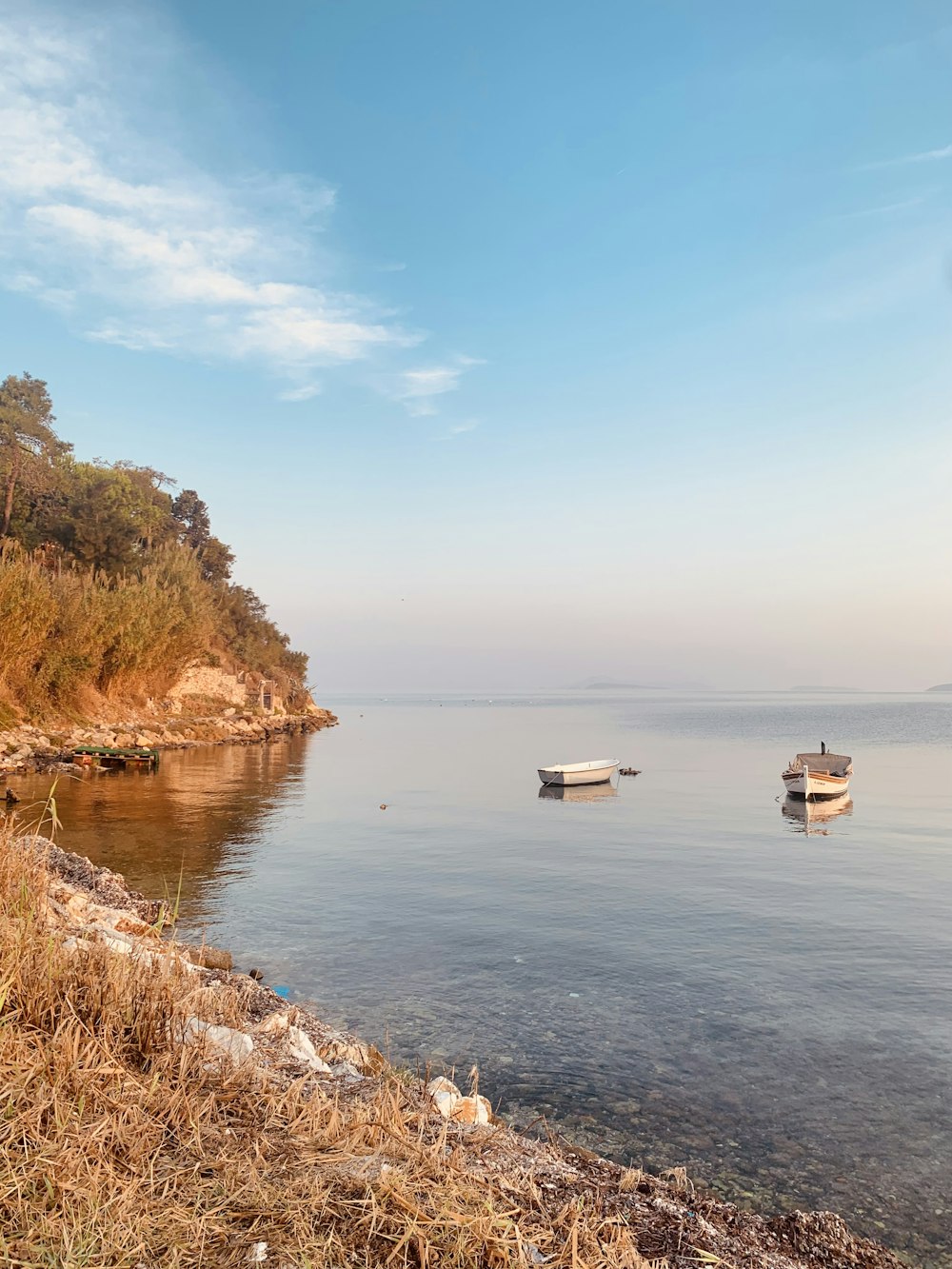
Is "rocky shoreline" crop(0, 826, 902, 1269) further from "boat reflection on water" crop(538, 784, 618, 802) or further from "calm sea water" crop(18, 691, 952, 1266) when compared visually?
"boat reflection on water" crop(538, 784, 618, 802)

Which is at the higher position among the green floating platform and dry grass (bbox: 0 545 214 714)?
dry grass (bbox: 0 545 214 714)

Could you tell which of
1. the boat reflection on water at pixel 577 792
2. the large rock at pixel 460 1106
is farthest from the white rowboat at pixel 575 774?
the large rock at pixel 460 1106

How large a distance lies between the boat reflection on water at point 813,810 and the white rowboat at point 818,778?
0.27 m

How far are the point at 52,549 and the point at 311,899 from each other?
4816 centimetres

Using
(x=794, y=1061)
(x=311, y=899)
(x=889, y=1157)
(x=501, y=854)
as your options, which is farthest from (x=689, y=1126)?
(x=501, y=854)

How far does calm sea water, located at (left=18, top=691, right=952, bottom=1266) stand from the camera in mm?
7438

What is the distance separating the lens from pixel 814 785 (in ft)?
104

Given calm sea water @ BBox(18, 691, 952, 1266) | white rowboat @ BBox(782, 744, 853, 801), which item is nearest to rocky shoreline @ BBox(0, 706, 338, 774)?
calm sea water @ BBox(18, 691, 952, 1266)

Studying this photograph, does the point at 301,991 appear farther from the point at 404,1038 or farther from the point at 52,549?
the point at 52,549

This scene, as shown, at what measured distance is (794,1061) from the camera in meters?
9.08

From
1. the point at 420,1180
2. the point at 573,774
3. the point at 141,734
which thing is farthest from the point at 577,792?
the point at 420,1180

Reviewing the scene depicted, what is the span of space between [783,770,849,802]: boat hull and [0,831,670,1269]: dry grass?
30.1 metres

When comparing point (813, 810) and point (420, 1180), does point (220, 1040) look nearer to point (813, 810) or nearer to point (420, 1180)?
point (420, 1180)

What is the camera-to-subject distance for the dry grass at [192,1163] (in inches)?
121
